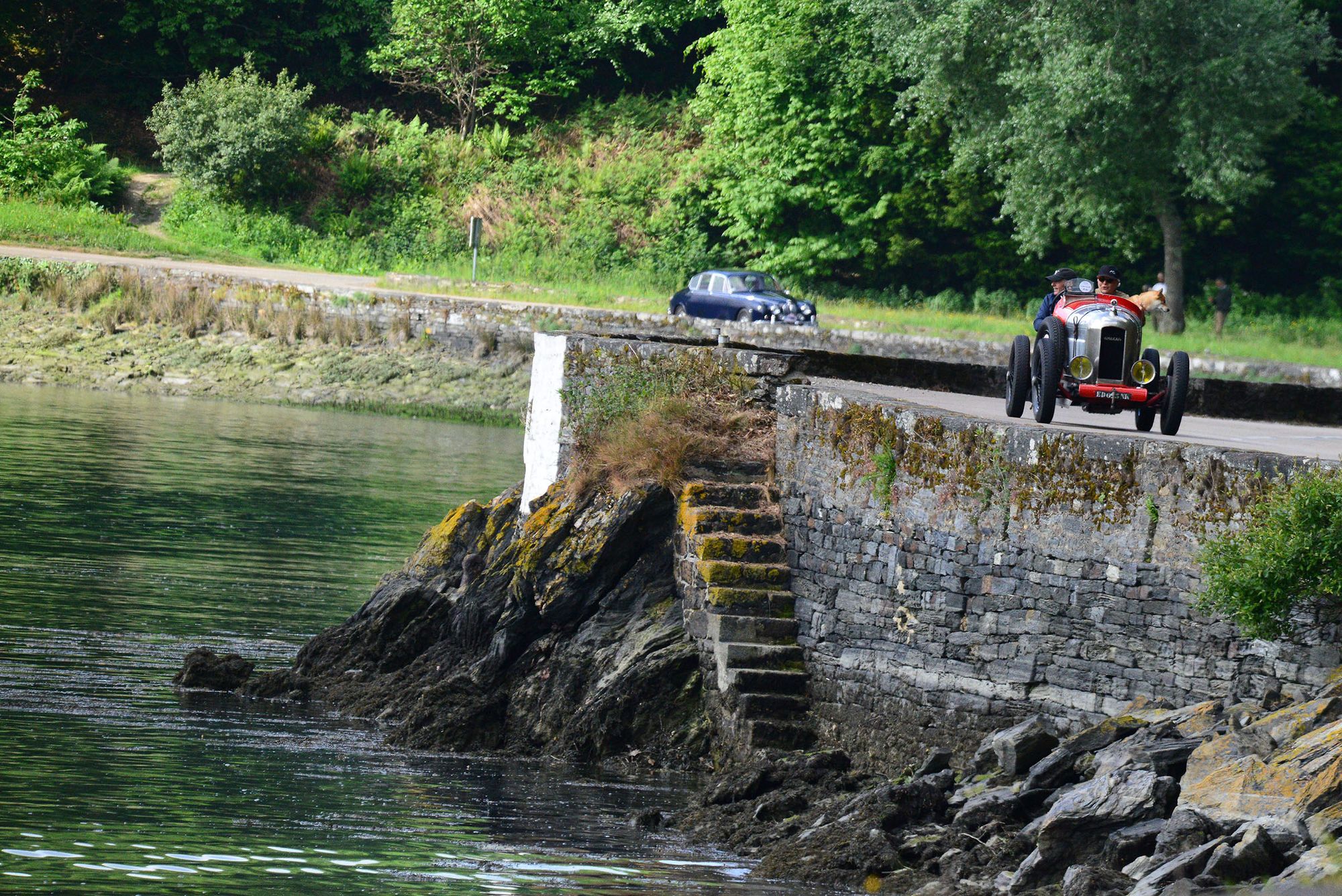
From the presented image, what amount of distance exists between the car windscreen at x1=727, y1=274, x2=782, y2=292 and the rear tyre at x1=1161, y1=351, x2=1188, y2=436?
28.2m

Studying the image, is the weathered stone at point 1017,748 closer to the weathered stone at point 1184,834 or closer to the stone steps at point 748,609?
the weathered stone at point 1184,834

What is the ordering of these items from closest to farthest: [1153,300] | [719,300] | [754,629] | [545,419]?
[754,629], [1153,300], [545,419], [719,300]

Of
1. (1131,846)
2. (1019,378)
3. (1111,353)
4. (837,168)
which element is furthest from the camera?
(837,168)

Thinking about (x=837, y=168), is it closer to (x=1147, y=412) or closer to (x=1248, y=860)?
(x=1147, y=412)

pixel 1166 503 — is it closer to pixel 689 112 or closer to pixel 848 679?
pixel 848 679

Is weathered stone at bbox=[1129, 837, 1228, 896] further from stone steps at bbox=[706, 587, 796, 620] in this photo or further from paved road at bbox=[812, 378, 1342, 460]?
stone steps at bbox=[706, 587, 796, 620]

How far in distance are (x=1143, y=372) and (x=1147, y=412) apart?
441mm

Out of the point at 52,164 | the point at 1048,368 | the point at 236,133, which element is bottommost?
the point at 1048,368

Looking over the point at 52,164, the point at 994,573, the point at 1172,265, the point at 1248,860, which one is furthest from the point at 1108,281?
the point at 52,164

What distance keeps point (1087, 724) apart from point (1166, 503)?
1.45 meters

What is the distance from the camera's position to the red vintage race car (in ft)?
44.9

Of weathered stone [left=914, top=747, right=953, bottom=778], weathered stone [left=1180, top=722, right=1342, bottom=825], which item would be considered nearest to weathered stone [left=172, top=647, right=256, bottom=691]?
weathered stone [left=914, top=747, right=953, bottom=778]

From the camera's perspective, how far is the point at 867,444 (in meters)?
13.9

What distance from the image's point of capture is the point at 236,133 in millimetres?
52219
